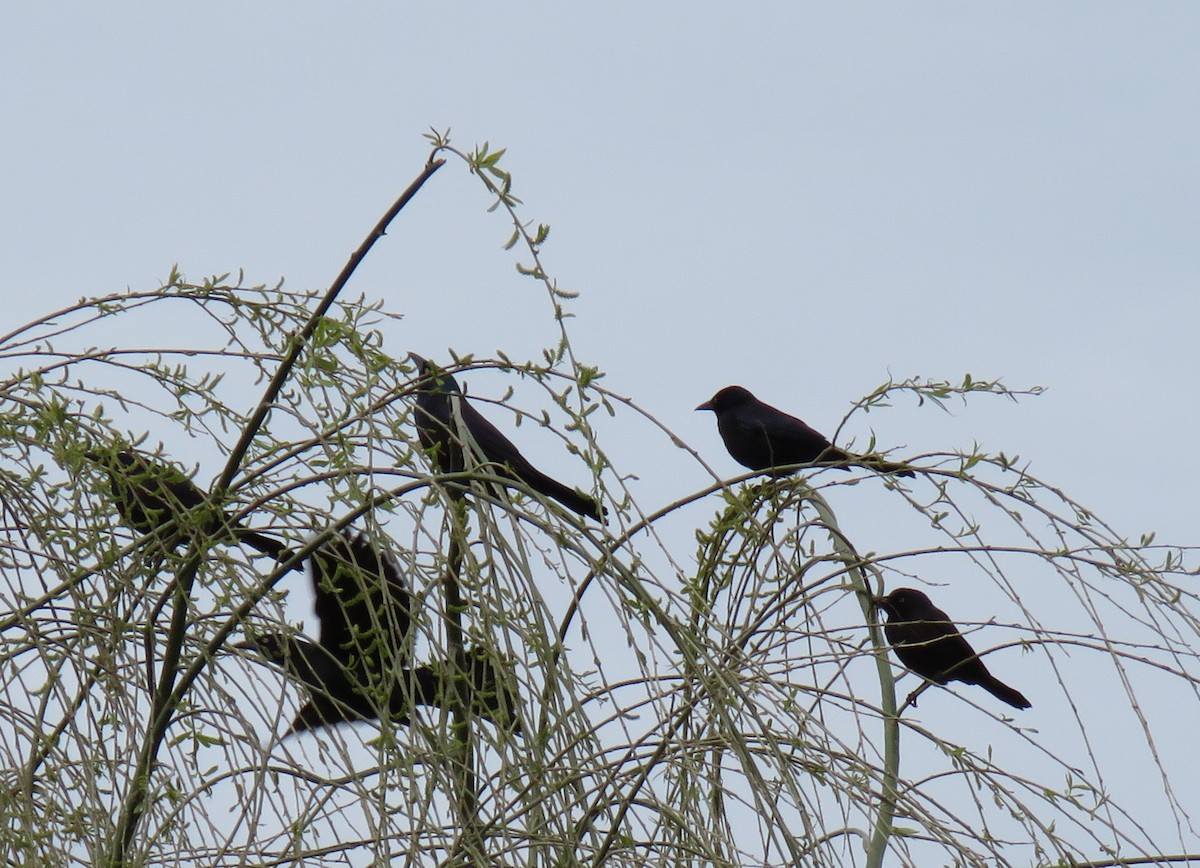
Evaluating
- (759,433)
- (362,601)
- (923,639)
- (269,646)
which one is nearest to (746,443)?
(759,433)

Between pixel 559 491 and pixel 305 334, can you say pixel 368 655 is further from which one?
pixel 559 491

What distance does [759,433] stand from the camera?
17.7ft

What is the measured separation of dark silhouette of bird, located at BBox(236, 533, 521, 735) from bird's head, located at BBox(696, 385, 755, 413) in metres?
2.26

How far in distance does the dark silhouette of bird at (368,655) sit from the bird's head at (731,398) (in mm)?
2262

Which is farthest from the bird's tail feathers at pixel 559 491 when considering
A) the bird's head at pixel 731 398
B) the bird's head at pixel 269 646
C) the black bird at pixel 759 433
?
the bird's head at pixel 731 398

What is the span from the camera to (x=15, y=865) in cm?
222

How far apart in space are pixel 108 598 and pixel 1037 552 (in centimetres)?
160

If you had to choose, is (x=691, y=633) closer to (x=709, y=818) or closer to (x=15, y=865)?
(x=709, y=818)

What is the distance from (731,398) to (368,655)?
3333 mm

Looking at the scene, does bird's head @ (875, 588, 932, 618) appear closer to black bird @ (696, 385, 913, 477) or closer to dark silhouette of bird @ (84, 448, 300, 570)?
black bird @ (696, 385, 913, 477)

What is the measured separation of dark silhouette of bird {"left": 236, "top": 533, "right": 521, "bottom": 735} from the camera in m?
2.01

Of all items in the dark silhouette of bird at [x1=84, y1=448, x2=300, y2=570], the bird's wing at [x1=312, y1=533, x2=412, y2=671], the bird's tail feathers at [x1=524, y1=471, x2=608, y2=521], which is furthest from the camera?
the bird's tail feathers at [x1=524, y1=471, x2=608, y2=521]

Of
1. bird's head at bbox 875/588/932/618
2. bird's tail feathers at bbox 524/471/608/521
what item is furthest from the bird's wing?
bird's head at bbox 875/588/932/618

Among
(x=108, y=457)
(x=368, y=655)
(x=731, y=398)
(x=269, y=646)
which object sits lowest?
(x=368, y=655)
